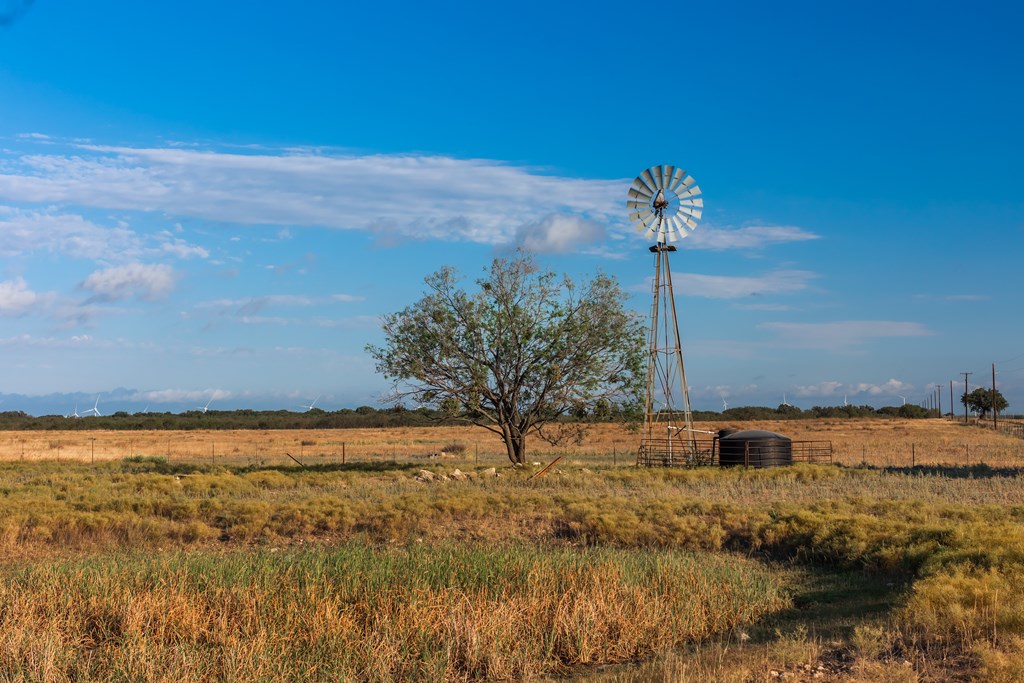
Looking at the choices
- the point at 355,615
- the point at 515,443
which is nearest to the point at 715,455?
the point at 515,443

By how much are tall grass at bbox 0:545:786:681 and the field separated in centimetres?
5

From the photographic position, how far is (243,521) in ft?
83.1

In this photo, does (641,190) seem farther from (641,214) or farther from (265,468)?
(265,468)

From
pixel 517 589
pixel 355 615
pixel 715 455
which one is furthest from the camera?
pixel 715 455

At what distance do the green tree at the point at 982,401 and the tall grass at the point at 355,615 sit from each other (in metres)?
145

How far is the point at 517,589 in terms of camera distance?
1432 cm

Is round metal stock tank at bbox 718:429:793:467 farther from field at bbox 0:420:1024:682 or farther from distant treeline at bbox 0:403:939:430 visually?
distant treeline at bbox 0:403:939:430

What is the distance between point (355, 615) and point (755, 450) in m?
32.9

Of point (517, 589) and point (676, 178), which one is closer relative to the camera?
point (517, 589)

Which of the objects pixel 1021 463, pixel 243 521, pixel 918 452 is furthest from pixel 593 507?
pixel 918 452

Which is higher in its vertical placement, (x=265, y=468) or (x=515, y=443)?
(x=515, y=443)

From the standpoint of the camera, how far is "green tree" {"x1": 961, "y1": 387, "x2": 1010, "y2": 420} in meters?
145

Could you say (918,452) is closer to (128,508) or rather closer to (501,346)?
(501,346)

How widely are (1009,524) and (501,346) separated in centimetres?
2503
